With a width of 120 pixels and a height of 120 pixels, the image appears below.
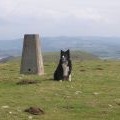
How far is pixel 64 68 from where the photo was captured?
3144 cm

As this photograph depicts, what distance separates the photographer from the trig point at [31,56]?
37.3 meters

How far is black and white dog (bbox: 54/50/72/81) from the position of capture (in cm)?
3097

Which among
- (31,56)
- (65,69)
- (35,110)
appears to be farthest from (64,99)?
(31,56)

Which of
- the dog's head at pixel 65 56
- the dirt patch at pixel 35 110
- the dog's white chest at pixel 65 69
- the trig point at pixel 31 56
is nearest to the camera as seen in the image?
the dirt patch at pixel 35 110

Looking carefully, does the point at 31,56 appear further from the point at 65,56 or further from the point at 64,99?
the point at 64,99

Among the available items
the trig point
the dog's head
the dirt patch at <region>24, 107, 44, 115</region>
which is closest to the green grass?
the dirt patch at <region>24, 107, 44, 115</region>

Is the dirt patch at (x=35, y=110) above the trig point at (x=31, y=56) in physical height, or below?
below

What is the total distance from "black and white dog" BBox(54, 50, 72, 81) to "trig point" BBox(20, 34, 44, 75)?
5964mm

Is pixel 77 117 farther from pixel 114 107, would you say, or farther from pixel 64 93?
pixel 64 93

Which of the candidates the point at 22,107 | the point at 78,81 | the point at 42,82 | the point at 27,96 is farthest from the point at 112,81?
the point at 22,107

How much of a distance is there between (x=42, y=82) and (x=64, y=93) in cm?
517

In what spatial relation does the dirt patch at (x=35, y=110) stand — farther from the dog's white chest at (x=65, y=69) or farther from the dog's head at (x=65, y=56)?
the dog's head at (x=65, y=56)

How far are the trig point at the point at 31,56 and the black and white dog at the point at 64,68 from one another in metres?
5.96

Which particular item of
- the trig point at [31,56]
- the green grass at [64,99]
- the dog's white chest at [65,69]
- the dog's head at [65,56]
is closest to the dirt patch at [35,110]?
the green grass at [64,99]
